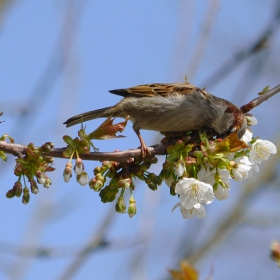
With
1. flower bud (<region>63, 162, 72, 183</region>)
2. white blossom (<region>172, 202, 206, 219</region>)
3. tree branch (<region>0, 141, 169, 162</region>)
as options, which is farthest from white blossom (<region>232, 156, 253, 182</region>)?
flower bud (<region>63, 162, 72, 183</region>)

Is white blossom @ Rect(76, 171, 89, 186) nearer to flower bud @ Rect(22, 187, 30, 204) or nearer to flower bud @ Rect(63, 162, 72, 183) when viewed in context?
flower bud @ Rect(63, 162, 72, 183)

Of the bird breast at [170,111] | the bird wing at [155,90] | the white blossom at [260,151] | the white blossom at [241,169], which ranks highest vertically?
the bird wing at [155,90]

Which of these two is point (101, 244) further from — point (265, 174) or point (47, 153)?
point (265, 174)

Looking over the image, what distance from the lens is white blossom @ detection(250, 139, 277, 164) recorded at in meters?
3.01

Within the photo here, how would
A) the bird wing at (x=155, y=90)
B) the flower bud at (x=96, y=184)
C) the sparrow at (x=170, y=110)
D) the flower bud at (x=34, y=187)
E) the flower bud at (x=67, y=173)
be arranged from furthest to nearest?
the bird wing at (x=155, y=90), the sparrow at (x=170, y=110), the flower bud at (x=96, y=184), the flower bud at (x=34, y=187), the flower bud at (x=67, y=173)

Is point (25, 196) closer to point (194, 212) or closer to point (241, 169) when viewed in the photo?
point (194, 212)

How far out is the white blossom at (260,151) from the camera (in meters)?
3.01

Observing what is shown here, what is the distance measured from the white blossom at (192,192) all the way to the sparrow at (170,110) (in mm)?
940

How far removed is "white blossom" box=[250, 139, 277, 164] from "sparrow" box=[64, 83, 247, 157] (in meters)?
0.52

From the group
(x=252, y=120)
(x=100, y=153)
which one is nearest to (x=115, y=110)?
(x=252, y=120)

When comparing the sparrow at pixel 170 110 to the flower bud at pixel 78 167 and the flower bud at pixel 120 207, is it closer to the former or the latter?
the flower bud at pixel 120 207

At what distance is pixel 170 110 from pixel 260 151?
Answer: 1245 millimetres

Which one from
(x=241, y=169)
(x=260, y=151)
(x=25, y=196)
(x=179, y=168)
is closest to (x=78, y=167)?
(x=25, y=196)

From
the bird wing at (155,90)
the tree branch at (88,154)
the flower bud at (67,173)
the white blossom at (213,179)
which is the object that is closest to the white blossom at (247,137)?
the white blossom at (213,179)
